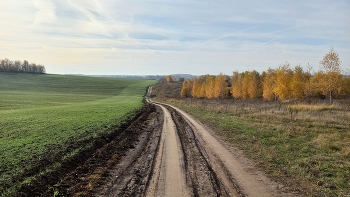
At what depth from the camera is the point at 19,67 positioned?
16638cm

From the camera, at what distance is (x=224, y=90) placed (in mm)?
86750

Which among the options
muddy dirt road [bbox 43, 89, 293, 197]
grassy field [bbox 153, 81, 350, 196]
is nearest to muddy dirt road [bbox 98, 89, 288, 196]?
muddy dirt road [bbox 43, 89, 293, 197]

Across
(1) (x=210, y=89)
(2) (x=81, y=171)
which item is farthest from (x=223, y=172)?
(1) (x=210, y=89)

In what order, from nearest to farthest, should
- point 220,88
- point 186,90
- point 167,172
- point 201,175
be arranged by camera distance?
point 201,175 < point 167,172 < point 220,88 < point 186,90

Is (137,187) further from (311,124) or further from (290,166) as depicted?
(311,124)

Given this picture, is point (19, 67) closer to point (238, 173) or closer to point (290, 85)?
point (290, 85)

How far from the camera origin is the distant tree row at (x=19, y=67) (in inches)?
6081

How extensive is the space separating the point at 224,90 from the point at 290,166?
7604 centimetres

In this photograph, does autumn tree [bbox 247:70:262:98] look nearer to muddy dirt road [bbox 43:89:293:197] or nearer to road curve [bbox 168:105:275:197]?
road curve [bbox 168:105:275:197]

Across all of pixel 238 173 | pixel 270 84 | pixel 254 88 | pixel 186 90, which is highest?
pixel 270 84

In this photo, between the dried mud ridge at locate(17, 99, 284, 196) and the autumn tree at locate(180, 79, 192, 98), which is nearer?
the dried mud ridge at locate(17, 99, 284, 196)

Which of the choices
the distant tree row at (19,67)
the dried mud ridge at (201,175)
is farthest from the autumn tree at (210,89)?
the distant tree row at (19,67)

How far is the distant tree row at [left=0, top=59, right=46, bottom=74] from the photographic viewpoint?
154m

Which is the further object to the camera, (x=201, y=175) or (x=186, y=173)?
(x=186, y=173)
